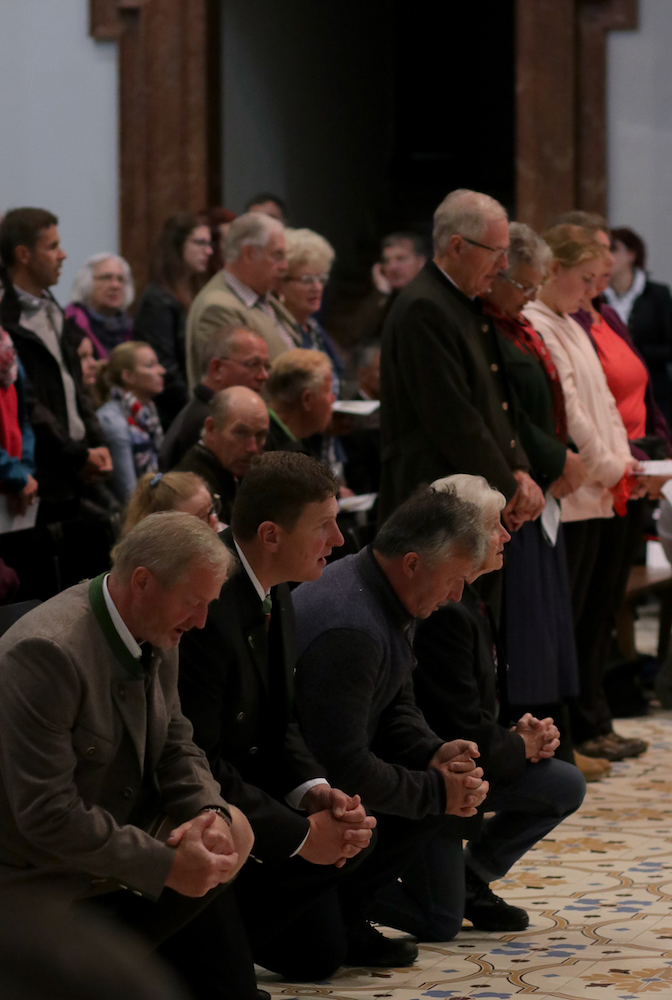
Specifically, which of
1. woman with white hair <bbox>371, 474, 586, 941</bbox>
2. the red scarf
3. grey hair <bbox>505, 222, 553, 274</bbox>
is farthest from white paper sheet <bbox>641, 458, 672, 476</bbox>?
woman with white hair <bbox>371, 474, 586, 941</bbox>

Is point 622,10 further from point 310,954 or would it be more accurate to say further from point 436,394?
point 310,954

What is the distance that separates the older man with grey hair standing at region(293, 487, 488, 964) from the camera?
3156 mm

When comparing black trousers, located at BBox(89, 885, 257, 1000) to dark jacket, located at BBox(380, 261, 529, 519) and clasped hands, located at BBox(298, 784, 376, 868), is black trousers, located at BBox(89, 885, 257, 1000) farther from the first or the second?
dark jacket, located at BBox(380, 261, 529, 519)

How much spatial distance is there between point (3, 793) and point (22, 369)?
266cm

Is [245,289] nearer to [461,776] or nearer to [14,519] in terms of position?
[14,519]

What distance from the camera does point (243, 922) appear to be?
303 cm

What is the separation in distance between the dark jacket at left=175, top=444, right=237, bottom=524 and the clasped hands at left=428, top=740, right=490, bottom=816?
4.14 ft

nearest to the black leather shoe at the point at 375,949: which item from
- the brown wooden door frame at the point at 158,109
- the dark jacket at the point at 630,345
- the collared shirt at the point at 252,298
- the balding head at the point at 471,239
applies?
the balding head at the point at 471,239

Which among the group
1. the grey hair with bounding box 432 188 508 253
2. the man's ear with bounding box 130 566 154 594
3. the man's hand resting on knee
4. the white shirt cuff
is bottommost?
the white shirt cuff

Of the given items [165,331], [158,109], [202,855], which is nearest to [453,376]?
[202,855]

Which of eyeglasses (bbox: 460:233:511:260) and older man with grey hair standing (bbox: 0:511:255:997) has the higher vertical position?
eyeglasses (bbox: 460:233:511:260)

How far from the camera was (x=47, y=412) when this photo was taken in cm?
518

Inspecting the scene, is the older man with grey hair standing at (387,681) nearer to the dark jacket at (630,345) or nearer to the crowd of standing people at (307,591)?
the crowd of standing people at (307,591)

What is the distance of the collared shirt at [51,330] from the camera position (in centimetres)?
529
